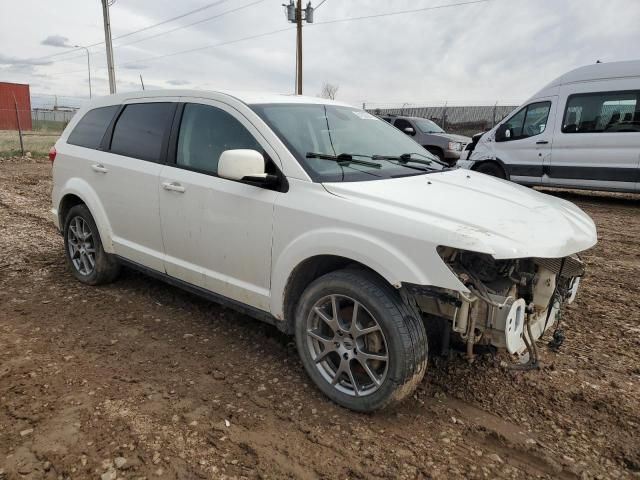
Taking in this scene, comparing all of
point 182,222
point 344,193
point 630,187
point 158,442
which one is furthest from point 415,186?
point 630,187

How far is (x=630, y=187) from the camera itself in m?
8.95

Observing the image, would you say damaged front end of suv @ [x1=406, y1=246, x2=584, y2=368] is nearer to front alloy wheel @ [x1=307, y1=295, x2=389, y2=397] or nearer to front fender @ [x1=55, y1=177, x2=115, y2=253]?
front alloy wheel @ [x1=307, y1=295, x2=389, y2=397]

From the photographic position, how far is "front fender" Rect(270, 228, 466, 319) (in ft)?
7.78

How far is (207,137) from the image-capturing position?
350 cm

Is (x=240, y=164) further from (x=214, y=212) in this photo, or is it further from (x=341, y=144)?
(x=341, y=144)

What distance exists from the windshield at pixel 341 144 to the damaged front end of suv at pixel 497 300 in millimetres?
Result: 867

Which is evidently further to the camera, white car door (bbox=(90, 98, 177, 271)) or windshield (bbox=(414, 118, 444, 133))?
windshield (bbox=(414, 118, 444, 133))

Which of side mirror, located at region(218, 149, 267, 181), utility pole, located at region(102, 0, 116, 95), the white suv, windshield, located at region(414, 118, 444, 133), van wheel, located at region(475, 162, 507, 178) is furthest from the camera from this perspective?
utility pole, located at region(102, 0, 116, 95)

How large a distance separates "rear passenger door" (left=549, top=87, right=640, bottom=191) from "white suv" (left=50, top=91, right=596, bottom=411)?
6.74 meters

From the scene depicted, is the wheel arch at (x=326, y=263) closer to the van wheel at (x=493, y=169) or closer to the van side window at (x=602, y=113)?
the van side window at (x=602, y=113)

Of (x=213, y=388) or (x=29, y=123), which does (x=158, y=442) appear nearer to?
(x=213, y=388)

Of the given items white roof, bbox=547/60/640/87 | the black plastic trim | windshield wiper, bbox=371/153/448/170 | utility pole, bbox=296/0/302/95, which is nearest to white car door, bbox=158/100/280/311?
windshield wiper, bbox=371/153/448/170

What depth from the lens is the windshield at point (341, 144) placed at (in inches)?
120

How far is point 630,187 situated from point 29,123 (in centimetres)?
3959
